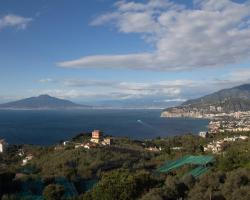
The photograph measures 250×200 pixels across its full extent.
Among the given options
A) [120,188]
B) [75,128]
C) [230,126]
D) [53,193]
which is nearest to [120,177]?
[120,188]

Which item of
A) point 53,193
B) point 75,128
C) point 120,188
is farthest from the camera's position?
point 75,128

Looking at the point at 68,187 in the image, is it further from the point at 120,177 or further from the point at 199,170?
the point at 199,170

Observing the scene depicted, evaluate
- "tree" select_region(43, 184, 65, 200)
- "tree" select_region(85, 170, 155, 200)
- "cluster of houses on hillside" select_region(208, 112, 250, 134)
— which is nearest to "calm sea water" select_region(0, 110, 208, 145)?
"cluster of houses on hillside" select_region(208, 112, 250, 134)

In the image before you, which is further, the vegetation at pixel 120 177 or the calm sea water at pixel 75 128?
the calm sea water at pixel 75 128

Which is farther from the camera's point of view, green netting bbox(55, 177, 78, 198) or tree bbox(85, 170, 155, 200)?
green netting bbox(55, 177, 78, 198)

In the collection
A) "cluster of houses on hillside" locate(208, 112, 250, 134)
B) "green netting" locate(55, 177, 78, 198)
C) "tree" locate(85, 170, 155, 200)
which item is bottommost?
"green netting" locate(55, 177, 78, 198)

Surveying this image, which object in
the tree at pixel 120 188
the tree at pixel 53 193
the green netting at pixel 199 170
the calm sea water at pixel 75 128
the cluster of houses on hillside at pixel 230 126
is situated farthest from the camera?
the calm sea water at pixel 75 128

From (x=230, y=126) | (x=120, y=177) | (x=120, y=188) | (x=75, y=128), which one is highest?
(x=120, y=177)

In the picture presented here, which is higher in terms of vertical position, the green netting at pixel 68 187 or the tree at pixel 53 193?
the tree at pixel 53 193

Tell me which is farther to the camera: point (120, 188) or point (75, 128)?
point (75, 128)

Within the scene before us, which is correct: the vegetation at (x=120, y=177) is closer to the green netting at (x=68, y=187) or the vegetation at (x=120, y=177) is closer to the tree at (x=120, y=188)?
the tree at (x=120, y=188)

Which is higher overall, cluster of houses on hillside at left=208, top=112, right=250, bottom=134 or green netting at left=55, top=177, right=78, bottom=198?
cluster of houses on hillside at left=208, top=112, right=250, bottom=134

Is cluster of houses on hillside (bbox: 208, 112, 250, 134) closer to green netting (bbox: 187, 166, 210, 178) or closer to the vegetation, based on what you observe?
the vegetation

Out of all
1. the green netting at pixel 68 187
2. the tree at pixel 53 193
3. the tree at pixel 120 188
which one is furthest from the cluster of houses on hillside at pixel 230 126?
the tree at pixel 120 188
